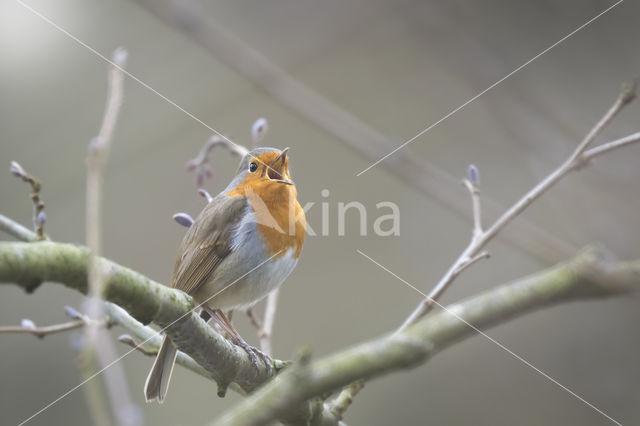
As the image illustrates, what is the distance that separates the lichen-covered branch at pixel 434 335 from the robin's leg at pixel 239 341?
1.18 meters

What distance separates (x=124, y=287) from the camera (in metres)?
1.52

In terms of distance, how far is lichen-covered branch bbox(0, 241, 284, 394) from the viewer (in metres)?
1.35

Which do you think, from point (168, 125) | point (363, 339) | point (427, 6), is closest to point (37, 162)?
point (168, 125)

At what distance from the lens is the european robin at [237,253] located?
3154 millimetres

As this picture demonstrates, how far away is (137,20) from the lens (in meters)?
6.57

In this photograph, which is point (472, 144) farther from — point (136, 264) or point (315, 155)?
point (136, 264)

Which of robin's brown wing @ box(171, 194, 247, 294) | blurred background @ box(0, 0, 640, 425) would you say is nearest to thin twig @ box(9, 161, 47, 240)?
robin's brown wing @ box(171, 194, 247, 294)

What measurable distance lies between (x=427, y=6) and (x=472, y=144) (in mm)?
2428

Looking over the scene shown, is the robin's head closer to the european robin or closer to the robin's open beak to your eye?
the robin's open beak

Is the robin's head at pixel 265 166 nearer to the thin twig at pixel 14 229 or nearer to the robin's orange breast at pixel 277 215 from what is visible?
the robin's orange breast at pixel 277 215

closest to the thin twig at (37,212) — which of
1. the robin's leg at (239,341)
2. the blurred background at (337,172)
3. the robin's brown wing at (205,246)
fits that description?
the robin's leg at (239,341)

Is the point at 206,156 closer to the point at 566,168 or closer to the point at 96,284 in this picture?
the point at 566,168

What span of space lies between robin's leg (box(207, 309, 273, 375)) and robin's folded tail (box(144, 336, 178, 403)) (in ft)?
0.85

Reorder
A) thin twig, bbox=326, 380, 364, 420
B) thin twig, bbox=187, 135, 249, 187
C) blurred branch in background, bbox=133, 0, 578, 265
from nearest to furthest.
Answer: thin twig, bbox=326, 380, 364, 420 < blurred branch in background, bbox=133, 0, 578, 265 < thin twig, bbox=187, 135, 249, 187
